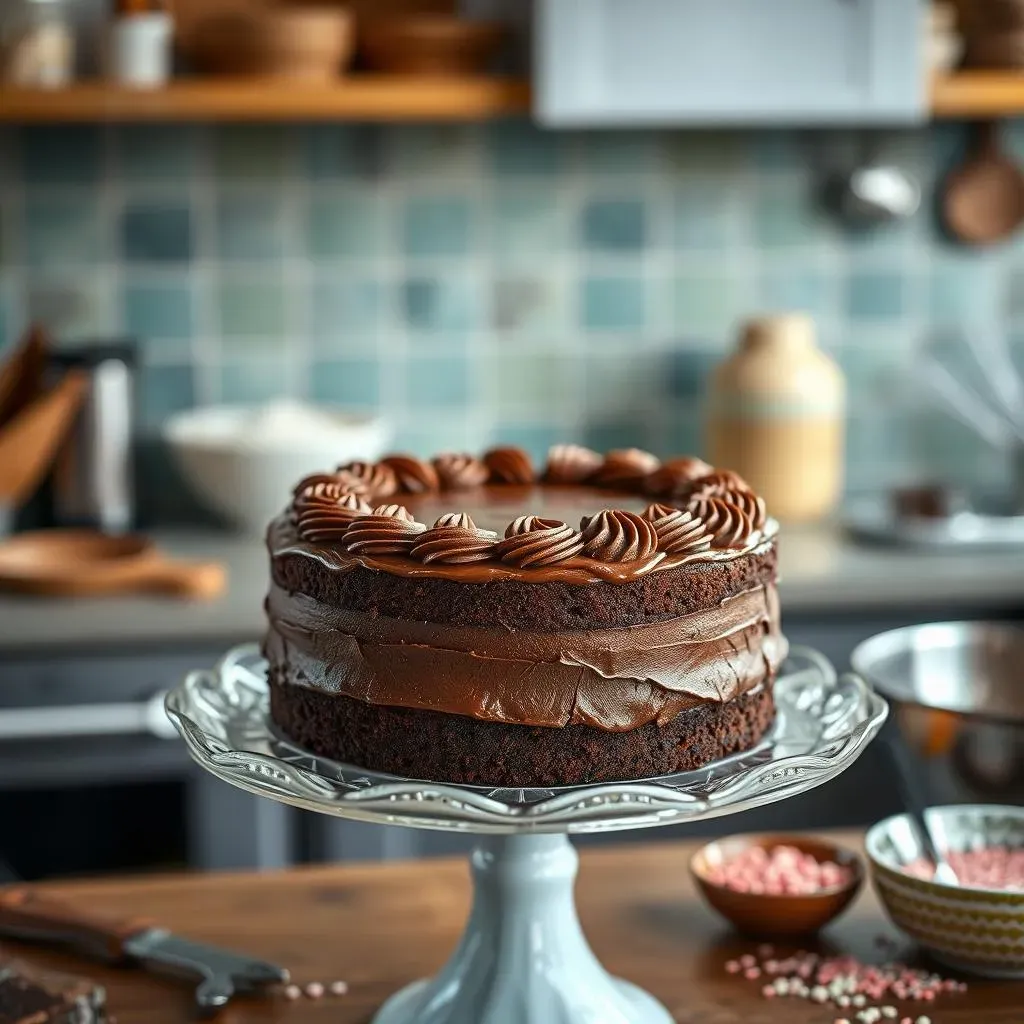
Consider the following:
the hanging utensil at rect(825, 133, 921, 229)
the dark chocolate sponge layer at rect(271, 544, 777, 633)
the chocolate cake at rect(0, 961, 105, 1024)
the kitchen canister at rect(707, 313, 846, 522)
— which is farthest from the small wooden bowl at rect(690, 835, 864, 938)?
the hanging utensil at rect(825, 133, 921, 229)

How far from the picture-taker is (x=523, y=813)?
991mm

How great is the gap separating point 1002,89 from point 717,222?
21.2 inches

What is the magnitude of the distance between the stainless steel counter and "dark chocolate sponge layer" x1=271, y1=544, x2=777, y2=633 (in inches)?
41.2

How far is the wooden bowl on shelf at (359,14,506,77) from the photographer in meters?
2.45

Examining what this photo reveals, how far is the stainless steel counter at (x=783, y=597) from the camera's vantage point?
7.04 feet

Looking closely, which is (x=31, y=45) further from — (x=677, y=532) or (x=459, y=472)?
(x=677, y=532)

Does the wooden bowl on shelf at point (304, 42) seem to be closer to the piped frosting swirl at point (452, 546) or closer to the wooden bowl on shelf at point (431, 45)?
the wooden bowl on shelf at point (431, 45)

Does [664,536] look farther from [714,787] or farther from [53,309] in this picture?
[53,309]

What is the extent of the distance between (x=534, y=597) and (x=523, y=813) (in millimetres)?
161

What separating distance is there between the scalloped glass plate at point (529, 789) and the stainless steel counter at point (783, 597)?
2.99 ft

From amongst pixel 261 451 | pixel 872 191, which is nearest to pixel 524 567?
pixel 261 451

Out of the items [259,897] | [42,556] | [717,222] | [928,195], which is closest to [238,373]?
[42,556]

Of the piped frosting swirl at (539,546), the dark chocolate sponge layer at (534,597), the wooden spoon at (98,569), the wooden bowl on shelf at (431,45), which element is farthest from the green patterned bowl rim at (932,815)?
the wooden bowl on shelf at (431,45)

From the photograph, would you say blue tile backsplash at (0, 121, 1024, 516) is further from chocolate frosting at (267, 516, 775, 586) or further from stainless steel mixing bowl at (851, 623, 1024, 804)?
chocolate frosting at (267, 516, 775, 586)
